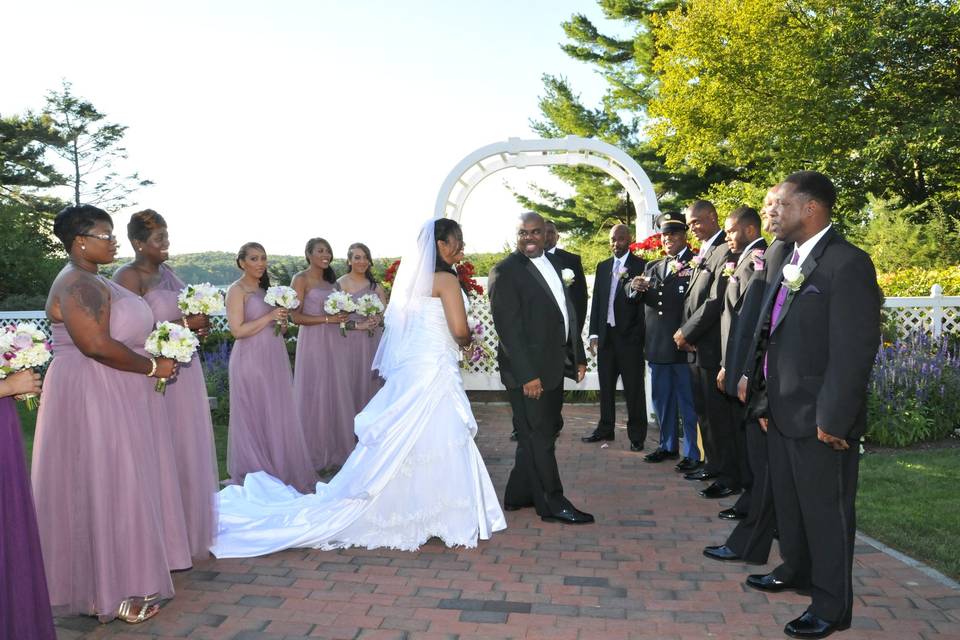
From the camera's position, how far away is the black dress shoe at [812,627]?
12.1 feet

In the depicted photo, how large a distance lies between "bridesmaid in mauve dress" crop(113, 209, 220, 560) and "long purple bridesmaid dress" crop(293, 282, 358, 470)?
2.55 metres

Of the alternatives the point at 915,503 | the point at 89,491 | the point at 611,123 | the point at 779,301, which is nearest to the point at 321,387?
the point at 89,491

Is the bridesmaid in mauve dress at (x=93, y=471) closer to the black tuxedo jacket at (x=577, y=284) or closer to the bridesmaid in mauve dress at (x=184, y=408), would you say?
the bridesmaid in mauve dress at (x=184, y=408)

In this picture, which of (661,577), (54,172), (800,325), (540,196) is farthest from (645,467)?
(54,172)

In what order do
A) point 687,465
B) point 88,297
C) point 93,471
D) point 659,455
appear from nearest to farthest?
1. point 88,297
2. point 93,471
3. point 687,465
4. point 659,455

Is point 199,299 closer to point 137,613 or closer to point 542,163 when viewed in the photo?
point 137,613

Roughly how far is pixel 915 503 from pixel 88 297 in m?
6.16

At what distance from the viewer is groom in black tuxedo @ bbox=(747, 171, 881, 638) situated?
3.53 meters

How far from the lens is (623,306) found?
8188mm

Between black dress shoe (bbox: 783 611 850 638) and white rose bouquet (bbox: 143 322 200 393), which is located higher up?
white rose bouquet (bbox: 143 322 200 393)

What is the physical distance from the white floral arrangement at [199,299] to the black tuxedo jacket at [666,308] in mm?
4154

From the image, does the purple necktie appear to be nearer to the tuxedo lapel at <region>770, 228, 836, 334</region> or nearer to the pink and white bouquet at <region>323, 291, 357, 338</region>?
the tuxedo lapel at <region>770, 228, 836, 334</region>

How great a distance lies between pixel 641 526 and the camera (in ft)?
18.3

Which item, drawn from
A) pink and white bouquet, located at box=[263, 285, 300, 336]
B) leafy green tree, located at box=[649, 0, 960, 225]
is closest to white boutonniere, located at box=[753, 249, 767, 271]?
pink and white bouquet, located at box=[263, 285, 300, 336]
